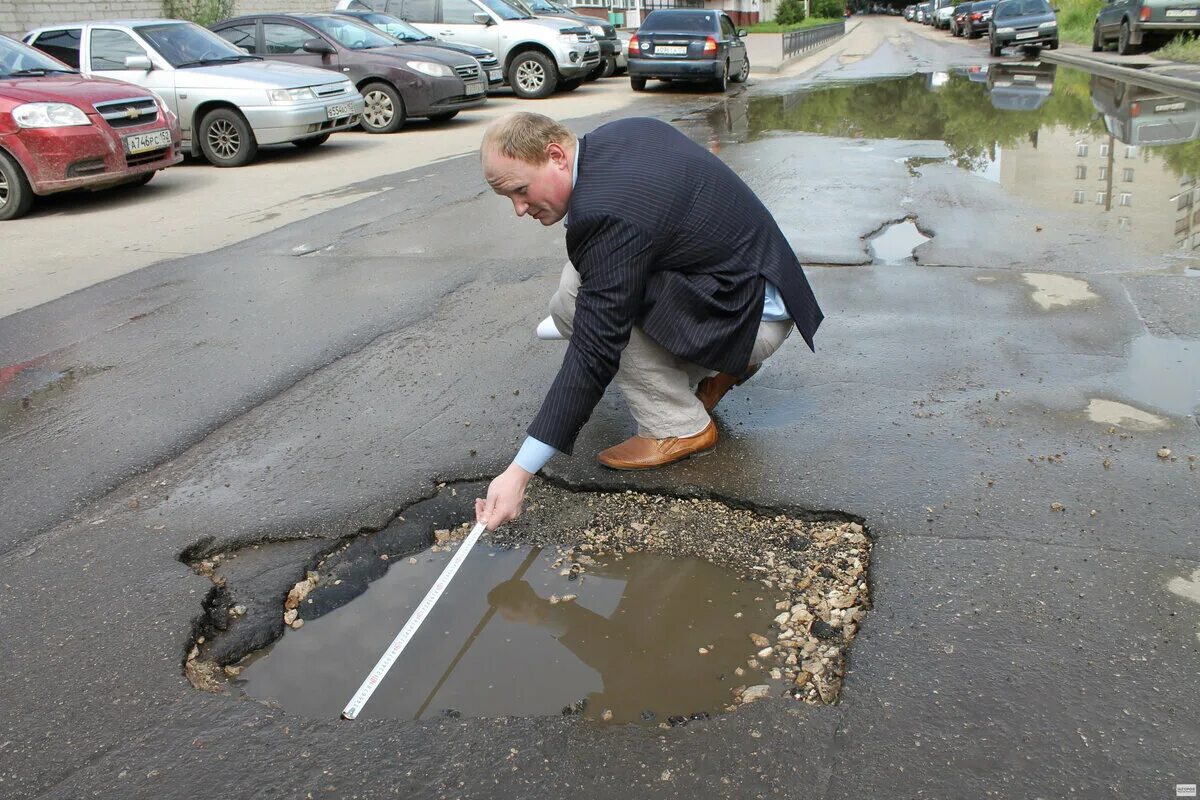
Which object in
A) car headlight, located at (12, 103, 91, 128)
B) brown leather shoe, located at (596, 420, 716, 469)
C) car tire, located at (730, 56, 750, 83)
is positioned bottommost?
brown leather shoe, located at (596, 420, 716, 469)

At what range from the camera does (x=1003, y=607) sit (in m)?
2.81

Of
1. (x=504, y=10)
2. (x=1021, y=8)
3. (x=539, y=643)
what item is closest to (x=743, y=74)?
(x=504, y=10)

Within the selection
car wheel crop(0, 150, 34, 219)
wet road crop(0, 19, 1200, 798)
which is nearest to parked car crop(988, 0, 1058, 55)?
wet road crop(0, 19, 1200, 798)

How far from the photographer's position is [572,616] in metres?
3.01

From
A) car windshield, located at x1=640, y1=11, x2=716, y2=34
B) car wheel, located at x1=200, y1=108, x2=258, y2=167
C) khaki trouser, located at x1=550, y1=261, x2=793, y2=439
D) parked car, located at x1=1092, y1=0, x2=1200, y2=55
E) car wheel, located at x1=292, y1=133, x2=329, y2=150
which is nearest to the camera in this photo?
khaki trouser, located at x1=550, y1=261, x2=793, y2=439

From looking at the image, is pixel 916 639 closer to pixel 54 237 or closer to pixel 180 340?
pixel 180 340

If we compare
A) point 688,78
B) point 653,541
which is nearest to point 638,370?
point 653,541

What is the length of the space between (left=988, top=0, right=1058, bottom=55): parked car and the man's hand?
29.7m

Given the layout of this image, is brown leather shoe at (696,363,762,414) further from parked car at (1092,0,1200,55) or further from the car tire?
parked car at (1092,0,1200,55)

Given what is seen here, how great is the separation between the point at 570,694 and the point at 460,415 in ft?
6.55

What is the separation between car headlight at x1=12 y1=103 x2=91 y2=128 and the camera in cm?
895

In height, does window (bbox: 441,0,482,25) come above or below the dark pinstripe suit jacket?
above

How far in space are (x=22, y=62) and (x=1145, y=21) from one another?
22.9m

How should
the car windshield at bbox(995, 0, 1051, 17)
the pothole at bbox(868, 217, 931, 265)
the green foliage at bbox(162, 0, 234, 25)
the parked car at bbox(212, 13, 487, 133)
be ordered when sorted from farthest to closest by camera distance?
the car windshield at bbox(995, 0, 1051, 17)
the green foliage at bbox(162, 0, 234, 25)
the parked car at bbox(212, 13, 487, 133)
the pothole at bbox(868, 217, 931, 265)
